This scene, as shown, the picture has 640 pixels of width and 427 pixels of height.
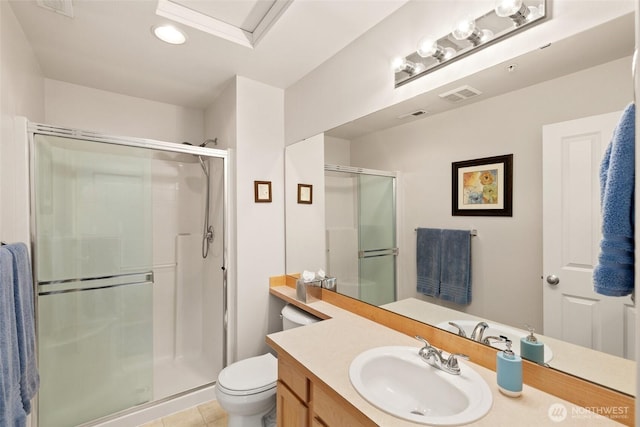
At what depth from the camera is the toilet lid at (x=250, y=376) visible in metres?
1.60

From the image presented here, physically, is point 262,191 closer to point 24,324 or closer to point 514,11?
point 24,324

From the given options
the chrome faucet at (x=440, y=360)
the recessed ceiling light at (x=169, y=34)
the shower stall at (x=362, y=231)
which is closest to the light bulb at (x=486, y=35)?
the shower stall at (x=362, y=231)

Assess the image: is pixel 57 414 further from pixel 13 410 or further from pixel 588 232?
pixel 588 232

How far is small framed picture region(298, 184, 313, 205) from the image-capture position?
85.8 inches

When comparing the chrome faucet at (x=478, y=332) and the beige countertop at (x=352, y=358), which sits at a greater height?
the chrome faucet at (x=478, y=332)

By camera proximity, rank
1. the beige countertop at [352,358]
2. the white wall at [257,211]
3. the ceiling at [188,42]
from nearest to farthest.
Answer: the beige countertop at [352,358], the ceiling at [188,42], the white wall at [257,211]

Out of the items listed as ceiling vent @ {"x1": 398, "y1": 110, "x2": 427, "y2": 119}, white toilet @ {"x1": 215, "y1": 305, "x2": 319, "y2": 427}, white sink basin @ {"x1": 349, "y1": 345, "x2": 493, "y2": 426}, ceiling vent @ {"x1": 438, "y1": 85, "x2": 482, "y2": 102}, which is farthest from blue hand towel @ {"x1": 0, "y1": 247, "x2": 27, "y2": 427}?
ceiling vent @ {"x1": 438, "y1": 85, "x2": 482, "y2": 102}

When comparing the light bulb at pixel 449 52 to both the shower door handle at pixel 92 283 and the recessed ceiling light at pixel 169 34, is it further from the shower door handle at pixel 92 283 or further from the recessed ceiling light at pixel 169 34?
the shower door handle at pixel 92 283

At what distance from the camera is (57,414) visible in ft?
5.78

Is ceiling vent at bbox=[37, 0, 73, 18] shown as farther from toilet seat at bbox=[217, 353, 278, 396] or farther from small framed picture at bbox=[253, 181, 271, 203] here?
toilet seat at bbox=[217, 353, 278, 396]

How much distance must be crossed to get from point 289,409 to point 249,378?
544 millimetres

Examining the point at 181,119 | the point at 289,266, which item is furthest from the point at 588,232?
the point at 181,119

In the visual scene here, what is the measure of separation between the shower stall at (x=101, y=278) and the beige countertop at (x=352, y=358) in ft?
3.77

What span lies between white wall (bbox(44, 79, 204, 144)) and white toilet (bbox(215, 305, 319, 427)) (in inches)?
83.6
